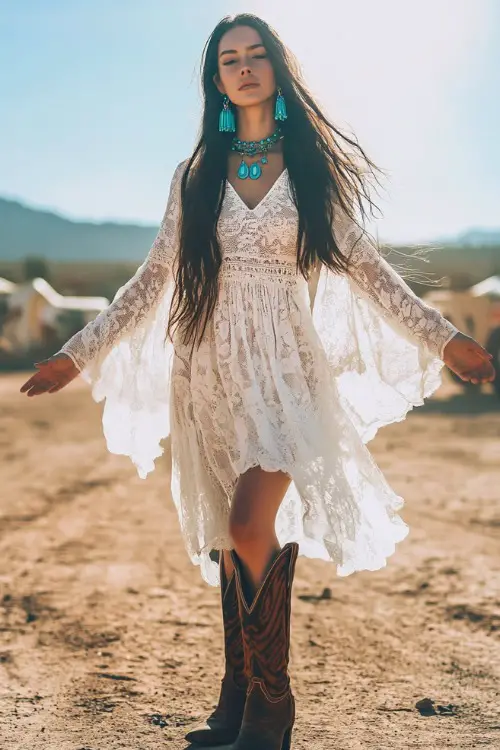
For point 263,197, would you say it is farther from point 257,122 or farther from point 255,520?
point 255,520

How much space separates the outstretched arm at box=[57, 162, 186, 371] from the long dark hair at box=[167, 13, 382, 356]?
3.1 inches

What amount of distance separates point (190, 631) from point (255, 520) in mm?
1706

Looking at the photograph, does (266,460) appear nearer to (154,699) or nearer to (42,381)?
(42,381)

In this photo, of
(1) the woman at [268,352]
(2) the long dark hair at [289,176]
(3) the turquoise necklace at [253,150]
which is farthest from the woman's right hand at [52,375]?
(3) the turquoise necklace at [253,150]

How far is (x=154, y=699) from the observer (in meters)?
3.65

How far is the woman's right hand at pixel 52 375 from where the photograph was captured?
3184mm

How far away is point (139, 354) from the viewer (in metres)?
3.56

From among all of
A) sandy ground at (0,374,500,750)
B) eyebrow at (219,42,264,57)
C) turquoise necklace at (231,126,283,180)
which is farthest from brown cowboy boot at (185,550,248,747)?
eyebrow at (219,42,264,57)

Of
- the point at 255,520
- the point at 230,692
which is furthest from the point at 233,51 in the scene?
the point at 230,692

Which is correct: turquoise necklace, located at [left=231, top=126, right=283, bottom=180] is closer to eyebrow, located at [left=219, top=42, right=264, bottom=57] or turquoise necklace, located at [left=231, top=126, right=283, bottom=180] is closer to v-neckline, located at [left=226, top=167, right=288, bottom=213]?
v-neckline, located at [left=226, top=167, right=288, bottom=213]

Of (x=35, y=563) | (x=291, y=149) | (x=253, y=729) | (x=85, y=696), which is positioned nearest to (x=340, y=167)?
(x=291, y=149)

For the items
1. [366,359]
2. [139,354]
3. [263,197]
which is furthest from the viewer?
[139,354]

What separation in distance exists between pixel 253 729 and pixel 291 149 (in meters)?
1.75

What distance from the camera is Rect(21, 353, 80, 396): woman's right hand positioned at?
3.18 metres
